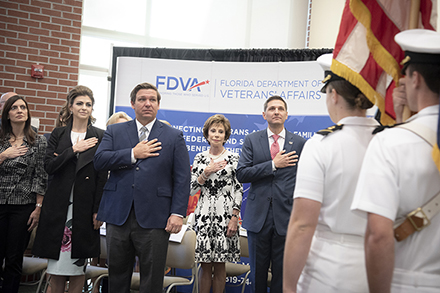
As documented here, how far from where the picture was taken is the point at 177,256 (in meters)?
3.80

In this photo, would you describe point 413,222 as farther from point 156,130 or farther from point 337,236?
point 156,130

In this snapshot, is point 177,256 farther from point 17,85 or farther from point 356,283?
point 17,85

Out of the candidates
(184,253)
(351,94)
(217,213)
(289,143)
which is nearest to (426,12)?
(351,94)

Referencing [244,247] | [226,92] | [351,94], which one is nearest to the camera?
[351,94]

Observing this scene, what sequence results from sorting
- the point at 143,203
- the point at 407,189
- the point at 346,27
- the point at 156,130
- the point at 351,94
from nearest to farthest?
the point at 407,189 → the point at 351,94 → the point at 346,27 → the point at 143,203 → the point at 156,130

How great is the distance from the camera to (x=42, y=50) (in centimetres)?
551

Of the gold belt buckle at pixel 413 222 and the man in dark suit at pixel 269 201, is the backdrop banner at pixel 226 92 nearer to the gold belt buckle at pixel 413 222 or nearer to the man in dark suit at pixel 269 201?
the man in dark suit at pixel 269 201

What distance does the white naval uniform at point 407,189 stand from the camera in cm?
130

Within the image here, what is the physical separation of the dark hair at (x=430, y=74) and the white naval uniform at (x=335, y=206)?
0.39m

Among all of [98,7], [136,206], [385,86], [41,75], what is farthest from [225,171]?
[98,7]

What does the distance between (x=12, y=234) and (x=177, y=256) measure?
1.55 metres

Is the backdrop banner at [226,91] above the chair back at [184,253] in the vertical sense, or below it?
above

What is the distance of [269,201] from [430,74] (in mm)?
2262

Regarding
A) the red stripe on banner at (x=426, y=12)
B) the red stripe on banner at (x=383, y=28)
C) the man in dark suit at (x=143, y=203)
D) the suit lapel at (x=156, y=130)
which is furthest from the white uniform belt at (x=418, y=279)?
the suit lapel at (x=156, y=130)
